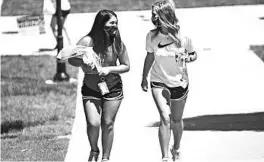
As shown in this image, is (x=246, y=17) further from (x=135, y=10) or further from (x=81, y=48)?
(x=81, y=48)

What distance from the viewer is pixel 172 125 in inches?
392

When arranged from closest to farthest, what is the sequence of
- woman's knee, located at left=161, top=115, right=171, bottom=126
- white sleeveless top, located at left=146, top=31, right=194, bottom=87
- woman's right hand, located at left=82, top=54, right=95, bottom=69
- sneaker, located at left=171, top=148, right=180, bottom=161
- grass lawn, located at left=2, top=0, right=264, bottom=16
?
woman's right hand, located at left=82, top=54, right=95, bottom=69 < white sleeveless top, located at left=146, top=31, right=194, bottom=87 < woman's knee, located at left=161, top=115, right=171, bottom=126 < sneaker, located at left=171, top=148, right=180, bottom=161 < grass lawn, located at left=2, top=0, right=264, bottom=16

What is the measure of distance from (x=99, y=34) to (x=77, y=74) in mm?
7651

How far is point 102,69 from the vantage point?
30.1ft

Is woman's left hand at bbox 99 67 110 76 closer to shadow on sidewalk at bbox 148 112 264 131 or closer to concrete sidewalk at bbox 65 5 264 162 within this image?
concrete sidewalk at bbox 65 5 264 162

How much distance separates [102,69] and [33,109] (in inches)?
220

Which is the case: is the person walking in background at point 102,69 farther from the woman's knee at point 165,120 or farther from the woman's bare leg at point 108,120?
the woman's knee at point 165,120

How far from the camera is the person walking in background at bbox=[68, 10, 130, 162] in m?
9.27

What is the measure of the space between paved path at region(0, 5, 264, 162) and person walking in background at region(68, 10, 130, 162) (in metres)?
1.67

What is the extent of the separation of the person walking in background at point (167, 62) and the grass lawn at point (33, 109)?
238cm

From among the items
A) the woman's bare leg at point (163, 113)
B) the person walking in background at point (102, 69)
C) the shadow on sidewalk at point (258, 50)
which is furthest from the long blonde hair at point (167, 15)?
the shadow on sidewalk at point (258, 50)

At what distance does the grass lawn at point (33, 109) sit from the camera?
1224cm

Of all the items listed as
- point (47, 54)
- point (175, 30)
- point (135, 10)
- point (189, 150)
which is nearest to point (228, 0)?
point (135, 10)

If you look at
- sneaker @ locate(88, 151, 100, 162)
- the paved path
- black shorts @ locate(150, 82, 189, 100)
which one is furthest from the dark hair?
the paved path
